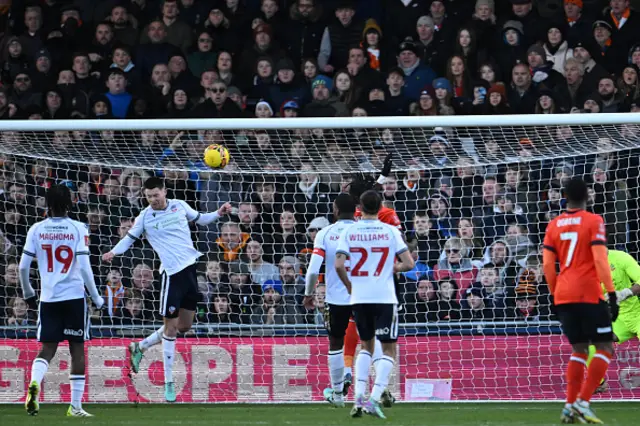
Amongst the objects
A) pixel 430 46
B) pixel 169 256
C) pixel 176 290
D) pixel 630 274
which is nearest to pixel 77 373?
pixel 176 290

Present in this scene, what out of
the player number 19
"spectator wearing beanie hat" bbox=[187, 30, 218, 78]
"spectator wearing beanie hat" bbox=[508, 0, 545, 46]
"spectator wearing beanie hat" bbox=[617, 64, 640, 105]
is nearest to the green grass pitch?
the player number 19

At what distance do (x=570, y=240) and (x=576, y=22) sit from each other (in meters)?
6.89

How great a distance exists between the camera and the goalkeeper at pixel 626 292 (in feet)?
36.9

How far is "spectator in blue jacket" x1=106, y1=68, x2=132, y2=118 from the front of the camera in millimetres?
15086

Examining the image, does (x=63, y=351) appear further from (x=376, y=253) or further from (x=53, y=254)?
(x=376, y=253)

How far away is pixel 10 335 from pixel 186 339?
205 cm

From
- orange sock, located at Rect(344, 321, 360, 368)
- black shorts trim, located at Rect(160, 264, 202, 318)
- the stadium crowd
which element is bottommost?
orange sock, located at Rect(344, 321, 360, 368)

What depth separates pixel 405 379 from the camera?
1229 centimetres

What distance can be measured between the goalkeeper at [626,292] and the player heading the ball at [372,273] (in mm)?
3040

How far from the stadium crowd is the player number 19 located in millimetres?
3367

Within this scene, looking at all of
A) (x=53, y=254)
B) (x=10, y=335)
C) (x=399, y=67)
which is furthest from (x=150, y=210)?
(x=399, y=67)

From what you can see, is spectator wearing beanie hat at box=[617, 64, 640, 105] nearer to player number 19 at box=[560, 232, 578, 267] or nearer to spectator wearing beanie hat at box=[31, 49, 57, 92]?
player number 19 at box=[560, 232, 578, 267]

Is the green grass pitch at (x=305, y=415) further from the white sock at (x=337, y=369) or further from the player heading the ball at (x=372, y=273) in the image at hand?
the player heading the ball at (x=372, y=273)

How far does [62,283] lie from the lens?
398 inches
